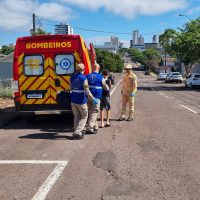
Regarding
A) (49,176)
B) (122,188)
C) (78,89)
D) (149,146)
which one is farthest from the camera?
(78,89)

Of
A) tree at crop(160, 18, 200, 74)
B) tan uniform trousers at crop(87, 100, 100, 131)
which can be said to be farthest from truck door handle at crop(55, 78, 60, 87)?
tree at crop(160, 18, 200, 74)

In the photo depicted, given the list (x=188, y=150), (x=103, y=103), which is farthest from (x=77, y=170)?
(x=103, y=103)

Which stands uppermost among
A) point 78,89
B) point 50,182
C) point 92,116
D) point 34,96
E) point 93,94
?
point 78,89

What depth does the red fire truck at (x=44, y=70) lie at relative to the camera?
36.0 feet

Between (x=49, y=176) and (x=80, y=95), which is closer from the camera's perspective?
(x=49, y=176)

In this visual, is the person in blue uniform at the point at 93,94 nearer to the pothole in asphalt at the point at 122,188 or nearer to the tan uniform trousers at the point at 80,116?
the tan uniform trousers at the point at 80,116

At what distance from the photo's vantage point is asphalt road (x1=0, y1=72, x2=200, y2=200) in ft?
18.1

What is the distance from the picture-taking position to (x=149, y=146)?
853 cm

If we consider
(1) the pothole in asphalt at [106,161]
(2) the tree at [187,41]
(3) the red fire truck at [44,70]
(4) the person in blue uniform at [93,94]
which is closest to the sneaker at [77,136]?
(4) the person in blue uniform at [93,94]

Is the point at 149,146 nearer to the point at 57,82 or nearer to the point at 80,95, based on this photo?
the point at 80,95

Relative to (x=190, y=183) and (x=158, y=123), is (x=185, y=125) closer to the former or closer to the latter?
(x=158, y=123)

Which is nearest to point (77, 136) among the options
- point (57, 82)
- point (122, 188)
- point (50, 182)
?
point (57, 82)

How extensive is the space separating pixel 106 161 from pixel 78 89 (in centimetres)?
280

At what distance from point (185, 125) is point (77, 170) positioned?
18.6 feet
